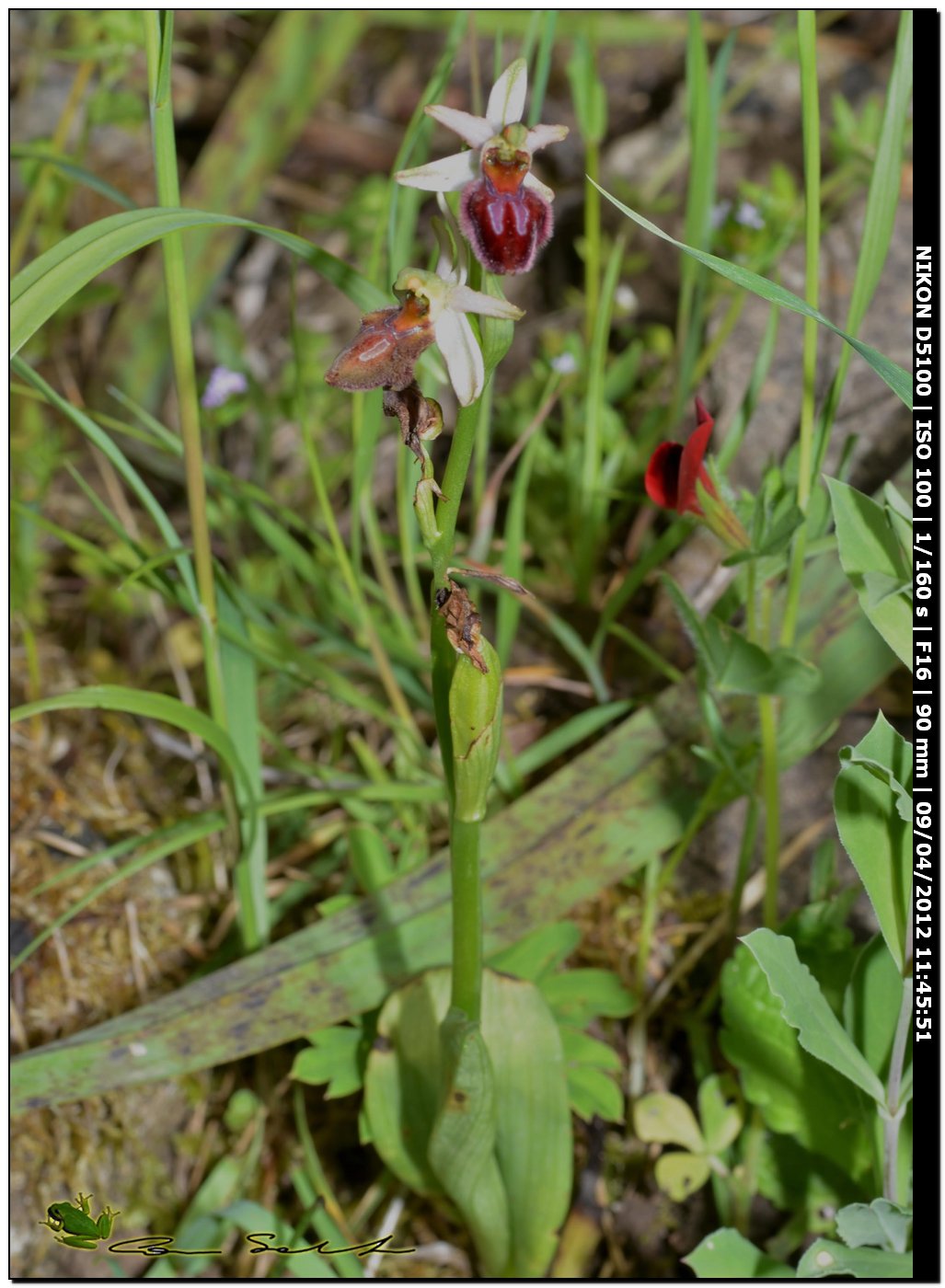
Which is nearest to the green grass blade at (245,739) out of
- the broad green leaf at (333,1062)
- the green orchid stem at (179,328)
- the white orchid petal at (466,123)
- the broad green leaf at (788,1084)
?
the green orchid stem at (179,328)

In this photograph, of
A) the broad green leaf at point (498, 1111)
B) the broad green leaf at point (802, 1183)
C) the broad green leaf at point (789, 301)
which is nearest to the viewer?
the broad green leaf at point (789, 301)

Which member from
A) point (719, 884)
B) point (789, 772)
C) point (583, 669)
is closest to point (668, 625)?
point (583, 669)

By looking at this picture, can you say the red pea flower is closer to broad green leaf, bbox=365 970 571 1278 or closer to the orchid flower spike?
the orchid flower spike

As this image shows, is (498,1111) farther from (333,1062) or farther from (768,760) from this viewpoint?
(768,760)

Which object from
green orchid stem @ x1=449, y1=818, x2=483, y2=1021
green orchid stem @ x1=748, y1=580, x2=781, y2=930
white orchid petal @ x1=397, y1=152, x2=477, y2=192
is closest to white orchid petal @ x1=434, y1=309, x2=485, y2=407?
white orchid petal @ x1=397, y1=152, x2=477, y2=192

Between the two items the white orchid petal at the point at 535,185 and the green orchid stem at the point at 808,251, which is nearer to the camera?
the white orchid petal at the point at 535,185

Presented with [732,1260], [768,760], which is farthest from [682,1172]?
[768,760]

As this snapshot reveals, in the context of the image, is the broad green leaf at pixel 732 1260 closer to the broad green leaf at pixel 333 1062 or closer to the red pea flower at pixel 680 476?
the broad green leaf at pixel 333 1062

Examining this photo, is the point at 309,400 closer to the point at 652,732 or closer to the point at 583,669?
the point at 583,669
